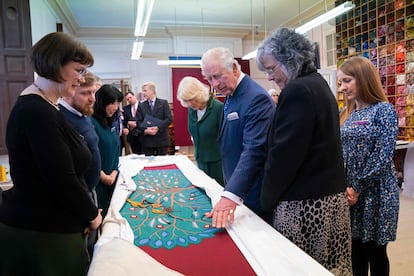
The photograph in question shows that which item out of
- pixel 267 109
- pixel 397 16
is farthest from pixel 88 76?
pixel 397 16

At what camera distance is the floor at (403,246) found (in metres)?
2.37

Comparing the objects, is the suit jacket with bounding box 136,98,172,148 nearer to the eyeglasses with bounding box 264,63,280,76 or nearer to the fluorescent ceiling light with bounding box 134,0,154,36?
the fluorescent ceiling light with bounding box 134,0,154,36

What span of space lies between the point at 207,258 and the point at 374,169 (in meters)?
1.12

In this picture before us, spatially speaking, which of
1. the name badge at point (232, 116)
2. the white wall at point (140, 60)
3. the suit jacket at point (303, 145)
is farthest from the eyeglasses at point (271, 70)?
the white wall at point (140, 60)

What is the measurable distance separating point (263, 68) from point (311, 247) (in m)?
0.72

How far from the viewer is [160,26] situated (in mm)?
7484

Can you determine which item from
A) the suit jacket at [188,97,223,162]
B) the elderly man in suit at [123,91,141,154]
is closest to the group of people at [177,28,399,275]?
the suit jacket at [188,97,223,162]

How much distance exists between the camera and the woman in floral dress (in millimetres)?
1643

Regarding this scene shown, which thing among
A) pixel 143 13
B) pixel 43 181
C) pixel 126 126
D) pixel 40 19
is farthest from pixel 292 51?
pixel 40 19

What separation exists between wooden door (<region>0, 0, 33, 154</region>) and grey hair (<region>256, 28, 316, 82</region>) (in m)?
3.00

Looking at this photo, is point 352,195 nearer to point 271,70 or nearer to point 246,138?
point 246,138

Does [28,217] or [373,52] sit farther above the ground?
[373,52]

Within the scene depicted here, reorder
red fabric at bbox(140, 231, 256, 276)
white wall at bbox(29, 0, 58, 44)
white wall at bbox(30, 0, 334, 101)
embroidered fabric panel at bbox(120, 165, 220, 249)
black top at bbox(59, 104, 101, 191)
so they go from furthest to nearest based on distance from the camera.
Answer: white wall at bbox(30, 0, 334, 101) → white wall at bbox(29, 0, 58, 44) → black top at bbox(59, 104, 101, 191) → embroidered fabric panel at bbox(120, 165, 220, 249) → red fabric at bbox(140, 231, 256, 276)

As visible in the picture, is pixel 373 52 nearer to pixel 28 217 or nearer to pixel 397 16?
pixel 397 16
